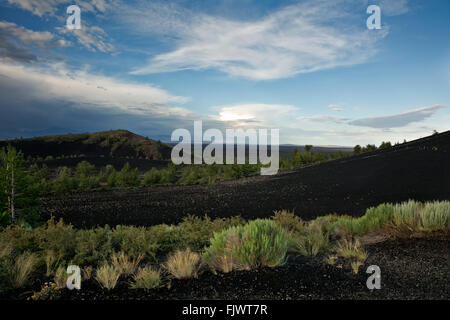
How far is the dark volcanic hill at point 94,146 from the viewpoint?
240 feet

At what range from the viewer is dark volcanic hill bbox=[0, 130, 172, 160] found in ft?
240

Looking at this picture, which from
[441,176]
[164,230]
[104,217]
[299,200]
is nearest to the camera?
[164,230]

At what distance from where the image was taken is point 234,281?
4148 mm

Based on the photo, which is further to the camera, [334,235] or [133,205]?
[133,205]

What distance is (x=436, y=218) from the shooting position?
256 inches

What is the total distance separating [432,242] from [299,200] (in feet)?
41.3

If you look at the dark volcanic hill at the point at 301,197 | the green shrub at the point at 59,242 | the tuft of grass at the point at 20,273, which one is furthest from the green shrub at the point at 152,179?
the tuft of grass at the point at 20,273

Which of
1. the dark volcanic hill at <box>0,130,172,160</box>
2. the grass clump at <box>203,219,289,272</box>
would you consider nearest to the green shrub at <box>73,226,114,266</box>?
the grass clump at <box>203,219,289,272</box>

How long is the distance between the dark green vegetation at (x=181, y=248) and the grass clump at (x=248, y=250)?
0.02m

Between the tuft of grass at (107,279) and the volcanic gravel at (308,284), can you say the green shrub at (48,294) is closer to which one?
the volcanic gravel at (308,284)

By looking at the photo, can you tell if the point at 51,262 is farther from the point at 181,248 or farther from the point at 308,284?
the point at 308,284
